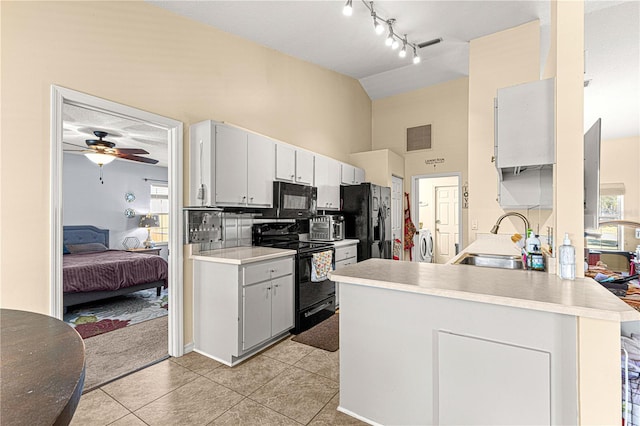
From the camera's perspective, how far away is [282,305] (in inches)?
117

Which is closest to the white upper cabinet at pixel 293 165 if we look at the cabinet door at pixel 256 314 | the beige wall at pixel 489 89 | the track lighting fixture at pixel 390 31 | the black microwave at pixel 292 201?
the black microwave at pixel 292 201

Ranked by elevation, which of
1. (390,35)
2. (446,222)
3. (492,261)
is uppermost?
(390,35)

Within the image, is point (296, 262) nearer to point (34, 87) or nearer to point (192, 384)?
point (192, 384)

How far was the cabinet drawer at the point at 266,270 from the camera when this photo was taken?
2576 millimetres

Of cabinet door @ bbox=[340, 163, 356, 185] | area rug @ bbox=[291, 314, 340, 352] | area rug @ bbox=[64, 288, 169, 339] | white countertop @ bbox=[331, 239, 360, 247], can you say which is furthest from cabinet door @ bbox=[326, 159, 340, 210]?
area rug @ bbox=[64, 288, 169, 339]

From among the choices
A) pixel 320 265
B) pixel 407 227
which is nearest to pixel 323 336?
pixel 320 265

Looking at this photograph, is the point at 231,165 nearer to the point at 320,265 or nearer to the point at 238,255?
the point at 238,255

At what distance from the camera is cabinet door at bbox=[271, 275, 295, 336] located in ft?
9.40

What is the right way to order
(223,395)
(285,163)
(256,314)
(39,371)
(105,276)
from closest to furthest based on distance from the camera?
(39,371) < (223,395) < (256,314) < (285,163) < (105,276)

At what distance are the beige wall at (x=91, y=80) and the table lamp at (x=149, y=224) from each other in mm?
4916

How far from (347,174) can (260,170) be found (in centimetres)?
213

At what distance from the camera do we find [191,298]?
9.26 ft

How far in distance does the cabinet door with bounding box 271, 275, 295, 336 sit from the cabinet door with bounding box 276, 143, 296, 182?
124 centimetres

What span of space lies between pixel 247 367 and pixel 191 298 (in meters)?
0.87
